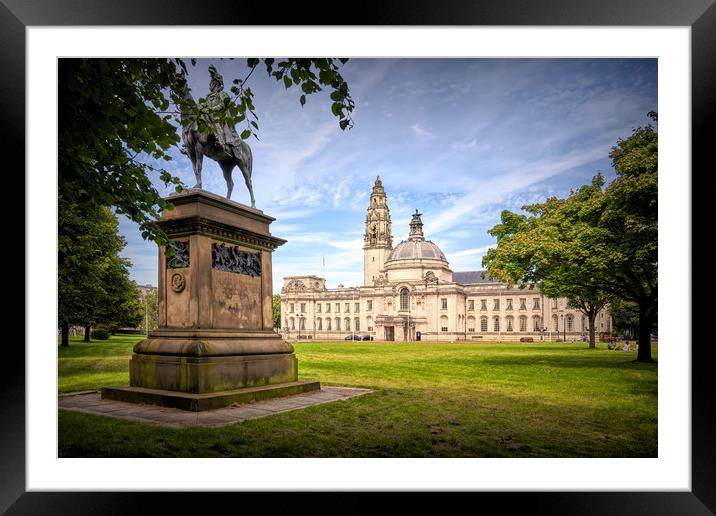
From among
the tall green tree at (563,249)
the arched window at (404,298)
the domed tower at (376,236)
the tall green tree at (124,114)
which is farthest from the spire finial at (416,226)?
the tall green tree at (124,114)

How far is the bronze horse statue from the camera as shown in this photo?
28.4 feet

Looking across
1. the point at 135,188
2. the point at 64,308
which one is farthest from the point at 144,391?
the point at 64,308

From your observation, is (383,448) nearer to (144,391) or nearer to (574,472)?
(574,472)

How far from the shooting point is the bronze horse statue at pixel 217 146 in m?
8.65

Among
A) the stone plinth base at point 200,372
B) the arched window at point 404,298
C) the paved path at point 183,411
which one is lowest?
the arched window at point 404,298

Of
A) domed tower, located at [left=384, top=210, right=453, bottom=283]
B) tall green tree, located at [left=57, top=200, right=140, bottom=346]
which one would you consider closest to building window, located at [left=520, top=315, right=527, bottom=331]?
domed tower, located at [left=384, top=210, right=453, bottom=283]

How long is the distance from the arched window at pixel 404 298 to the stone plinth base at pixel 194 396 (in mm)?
65898

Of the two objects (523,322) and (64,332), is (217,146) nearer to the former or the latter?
(64,332)

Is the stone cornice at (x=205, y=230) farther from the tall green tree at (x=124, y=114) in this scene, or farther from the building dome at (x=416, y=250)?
the building dome at (x=416, y=250)
